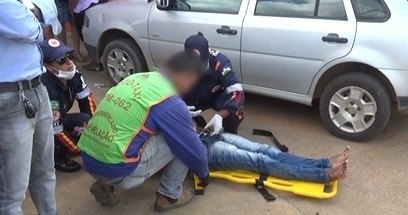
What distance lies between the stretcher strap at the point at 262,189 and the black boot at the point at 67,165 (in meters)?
1.32

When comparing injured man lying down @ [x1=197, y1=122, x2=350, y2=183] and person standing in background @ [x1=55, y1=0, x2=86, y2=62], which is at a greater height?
injured man lying down @ [x1=197, y1=122, x2=350, y2=183]

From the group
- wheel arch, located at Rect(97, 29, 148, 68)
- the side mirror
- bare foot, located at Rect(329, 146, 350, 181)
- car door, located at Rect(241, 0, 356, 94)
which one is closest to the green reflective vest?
bare foot, located at Rect(329, 146, 350, 181)

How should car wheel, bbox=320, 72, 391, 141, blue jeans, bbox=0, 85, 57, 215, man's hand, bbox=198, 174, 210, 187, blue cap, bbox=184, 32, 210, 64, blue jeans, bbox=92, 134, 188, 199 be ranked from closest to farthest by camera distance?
blue jeans, bbox=0, 85, 57, 215 → blue jeans, bbox=92, 134, 188, 199 → man's hand, bbox=198, 174, 210, 187 → blue cap, bbox=184, 32, 210, 64 → car wheel, bbox=320, 72, 391, 141

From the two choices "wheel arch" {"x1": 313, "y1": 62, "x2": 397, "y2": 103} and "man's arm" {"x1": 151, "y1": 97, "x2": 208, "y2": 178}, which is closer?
"man's arm" {"x1": 151, "y1": 97, "x2": 208, "y2": 178}

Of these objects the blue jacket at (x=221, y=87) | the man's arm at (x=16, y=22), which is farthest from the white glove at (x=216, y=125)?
the man's arm at (x=16, y=22)

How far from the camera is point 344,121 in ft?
12.9

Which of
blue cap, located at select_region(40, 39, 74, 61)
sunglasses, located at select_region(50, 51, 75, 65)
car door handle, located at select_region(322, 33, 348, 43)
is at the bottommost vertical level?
car door handle, located at select_region(322, 33, 348, 43)

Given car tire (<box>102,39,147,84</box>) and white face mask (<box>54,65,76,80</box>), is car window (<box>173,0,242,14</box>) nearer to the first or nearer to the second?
car tire (<box>102,39,147,84</box>)

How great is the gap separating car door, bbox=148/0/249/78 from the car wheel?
2.95 ft

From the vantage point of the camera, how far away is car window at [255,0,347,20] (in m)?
3.81

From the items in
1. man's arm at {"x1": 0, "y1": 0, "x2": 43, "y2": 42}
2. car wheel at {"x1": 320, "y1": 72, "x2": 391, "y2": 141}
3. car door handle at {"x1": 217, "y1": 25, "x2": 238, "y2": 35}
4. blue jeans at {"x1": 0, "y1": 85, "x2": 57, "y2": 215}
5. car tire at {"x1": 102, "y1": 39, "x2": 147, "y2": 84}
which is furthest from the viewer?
car tire at {"x1": 102, "y1": 39, "x2": 147, "y2": 84}

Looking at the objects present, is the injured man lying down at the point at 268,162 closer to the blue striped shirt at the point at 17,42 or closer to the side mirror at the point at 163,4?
the blue striped shirt at the point at 17,42

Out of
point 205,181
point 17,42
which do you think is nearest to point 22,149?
point 17,42

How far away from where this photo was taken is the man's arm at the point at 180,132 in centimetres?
245
